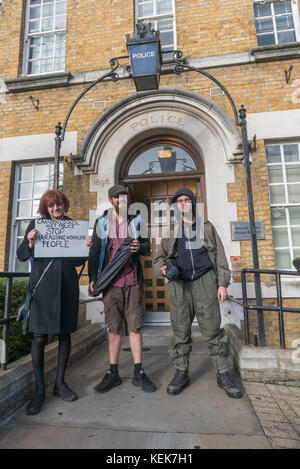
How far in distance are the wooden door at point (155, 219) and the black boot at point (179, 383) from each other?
329 cm

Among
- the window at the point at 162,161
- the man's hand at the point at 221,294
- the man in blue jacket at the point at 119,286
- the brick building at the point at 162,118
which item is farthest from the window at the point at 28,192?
the man's hand at the point at 221,294

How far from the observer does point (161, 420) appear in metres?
2.17

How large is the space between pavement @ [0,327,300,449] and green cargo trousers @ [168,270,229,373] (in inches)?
13.0

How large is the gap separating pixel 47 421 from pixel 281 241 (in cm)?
455

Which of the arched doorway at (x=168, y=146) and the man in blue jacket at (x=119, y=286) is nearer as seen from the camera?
the man in blue jacket at (x=119, y=286)

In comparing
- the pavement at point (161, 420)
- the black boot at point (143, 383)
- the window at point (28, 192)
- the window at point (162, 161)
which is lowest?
the pavement at point (161, 420)

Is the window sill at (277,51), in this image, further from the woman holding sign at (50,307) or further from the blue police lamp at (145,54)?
the woman holding sign at (50,307)

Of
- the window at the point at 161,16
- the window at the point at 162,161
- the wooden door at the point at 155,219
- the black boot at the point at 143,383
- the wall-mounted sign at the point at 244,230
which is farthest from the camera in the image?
the wooden door at the point at 155,219

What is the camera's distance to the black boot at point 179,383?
263 centimetres

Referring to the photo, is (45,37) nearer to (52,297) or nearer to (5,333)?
(52,297)

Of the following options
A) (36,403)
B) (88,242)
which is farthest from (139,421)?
(88,242)

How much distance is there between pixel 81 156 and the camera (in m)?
5.32

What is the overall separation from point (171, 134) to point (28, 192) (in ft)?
10.8
